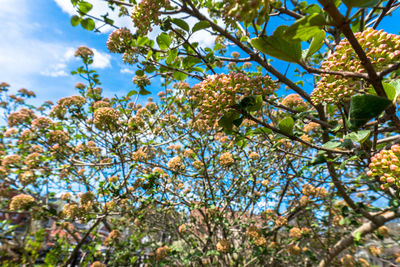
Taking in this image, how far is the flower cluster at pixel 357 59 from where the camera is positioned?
2.57 ft

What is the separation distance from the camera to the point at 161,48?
146 cm

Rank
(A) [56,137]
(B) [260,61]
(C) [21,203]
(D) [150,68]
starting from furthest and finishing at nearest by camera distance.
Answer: (C) [21,203]
(A) [56,137]
(D) [150,68]
(B) [260,61]

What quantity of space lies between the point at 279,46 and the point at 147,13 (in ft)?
3.18

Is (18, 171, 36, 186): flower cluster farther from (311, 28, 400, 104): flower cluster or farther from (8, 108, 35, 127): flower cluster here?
(311, 28, 400, 104): flower cluster

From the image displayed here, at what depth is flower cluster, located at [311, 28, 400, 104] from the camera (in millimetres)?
784

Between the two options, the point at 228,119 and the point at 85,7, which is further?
the point at 85,7

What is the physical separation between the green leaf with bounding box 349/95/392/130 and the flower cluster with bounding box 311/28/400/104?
20cm

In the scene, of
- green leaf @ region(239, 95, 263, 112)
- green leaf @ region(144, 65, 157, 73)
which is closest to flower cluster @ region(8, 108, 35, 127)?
green leaf @ region(144, 65, 157, 73)

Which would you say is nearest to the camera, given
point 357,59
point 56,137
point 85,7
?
point 357,59

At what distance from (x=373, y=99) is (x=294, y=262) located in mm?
5452

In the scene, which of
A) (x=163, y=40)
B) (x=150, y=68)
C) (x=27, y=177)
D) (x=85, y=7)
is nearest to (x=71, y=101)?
(x=27, y=177)

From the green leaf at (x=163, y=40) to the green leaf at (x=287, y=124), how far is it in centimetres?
96

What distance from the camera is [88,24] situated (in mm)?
1529

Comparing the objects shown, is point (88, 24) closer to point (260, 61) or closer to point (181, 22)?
point (181, 22)
